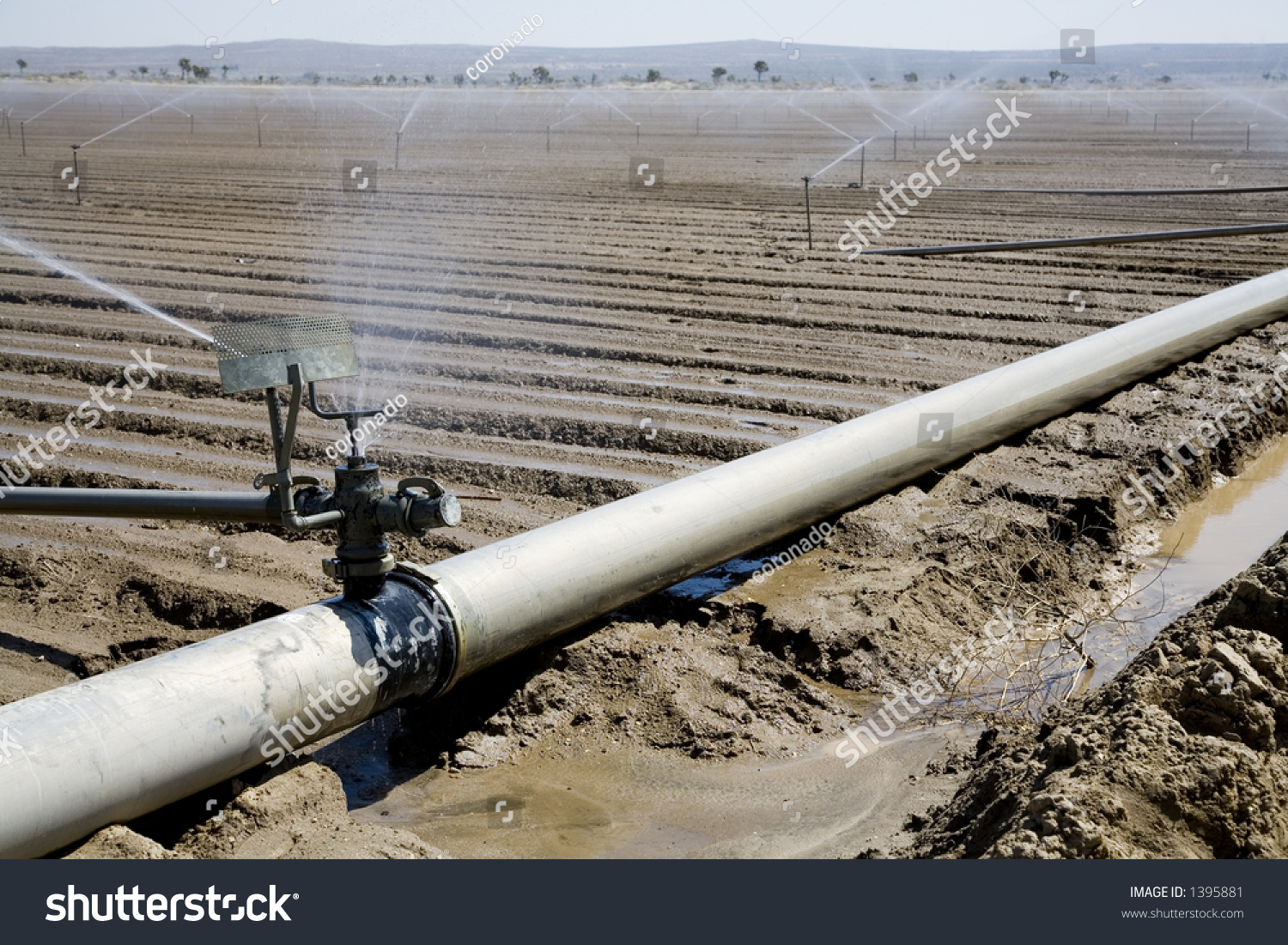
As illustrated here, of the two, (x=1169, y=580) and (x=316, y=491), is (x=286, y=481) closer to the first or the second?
(x=316, y=491)

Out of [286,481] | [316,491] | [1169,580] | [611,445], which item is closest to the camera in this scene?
[286,481]

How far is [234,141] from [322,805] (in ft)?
94.9

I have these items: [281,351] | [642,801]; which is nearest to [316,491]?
[281,351]

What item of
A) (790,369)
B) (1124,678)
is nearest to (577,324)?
(790,369)

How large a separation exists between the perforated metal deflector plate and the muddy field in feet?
3.53

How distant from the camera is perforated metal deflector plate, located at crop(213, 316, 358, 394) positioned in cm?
296

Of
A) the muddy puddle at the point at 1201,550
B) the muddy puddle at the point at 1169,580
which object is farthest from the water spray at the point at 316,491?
the muddy puddle at the point at 1201,550

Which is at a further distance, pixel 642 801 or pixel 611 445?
pixel 611 445

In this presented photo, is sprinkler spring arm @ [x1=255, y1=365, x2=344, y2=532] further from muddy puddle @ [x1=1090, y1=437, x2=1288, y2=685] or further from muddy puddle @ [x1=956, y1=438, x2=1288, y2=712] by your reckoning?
muddy puddle @ [x1=1090, y1=437, x2=1288, y2=685]

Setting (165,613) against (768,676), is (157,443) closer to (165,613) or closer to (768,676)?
(165,613)

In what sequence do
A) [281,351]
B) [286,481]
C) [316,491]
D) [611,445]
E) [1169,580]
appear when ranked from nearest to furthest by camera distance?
1. [281,351]
2. [286,481]
3. [316,491]
4. [1169,580]
5. [611,445]

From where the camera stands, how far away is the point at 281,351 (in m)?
3.09

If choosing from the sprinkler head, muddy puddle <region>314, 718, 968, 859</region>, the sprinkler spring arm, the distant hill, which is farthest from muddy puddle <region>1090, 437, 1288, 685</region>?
the distant hill

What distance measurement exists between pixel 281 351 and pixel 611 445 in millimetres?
3460
